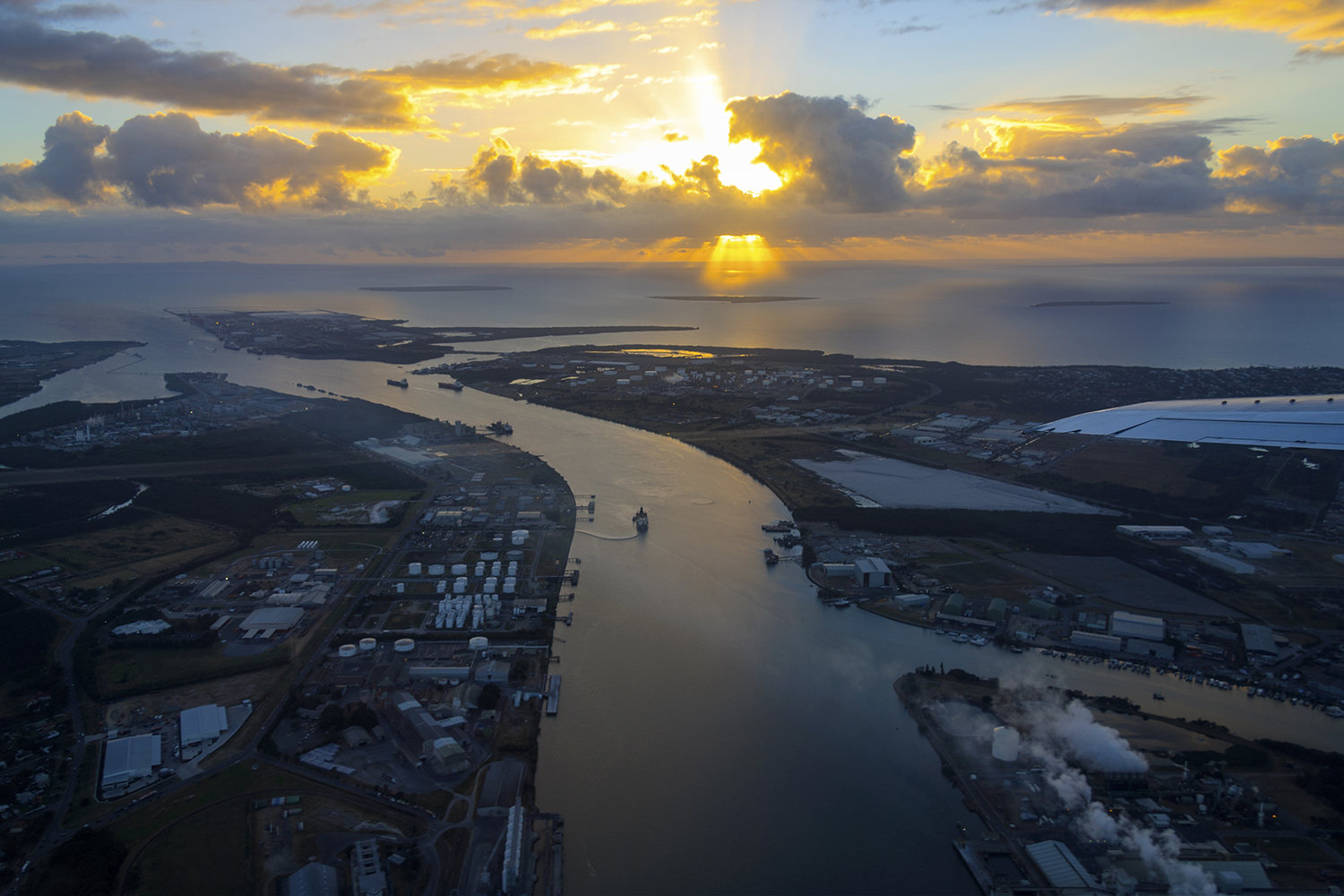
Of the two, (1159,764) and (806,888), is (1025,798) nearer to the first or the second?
(1159,764)

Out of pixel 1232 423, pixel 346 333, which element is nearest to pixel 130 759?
pixel 1232 423

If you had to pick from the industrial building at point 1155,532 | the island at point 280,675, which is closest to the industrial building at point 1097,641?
the industrial building at point 1155,532

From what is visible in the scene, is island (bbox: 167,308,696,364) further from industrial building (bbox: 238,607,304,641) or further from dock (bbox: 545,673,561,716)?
dock (bbox: 545,673,561,716)

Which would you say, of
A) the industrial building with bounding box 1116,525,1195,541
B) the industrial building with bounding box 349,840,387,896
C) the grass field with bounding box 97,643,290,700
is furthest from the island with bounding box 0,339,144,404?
the industrial building with bounding box 1116,525,1195,541

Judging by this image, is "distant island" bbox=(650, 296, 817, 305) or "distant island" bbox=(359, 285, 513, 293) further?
"distant island" bbox=(359, 285, 513, 293)

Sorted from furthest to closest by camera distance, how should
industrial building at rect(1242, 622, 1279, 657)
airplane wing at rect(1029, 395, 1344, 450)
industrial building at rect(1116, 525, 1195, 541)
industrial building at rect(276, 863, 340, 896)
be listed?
1. industrial building at rect(1116, 525, 1195, 541)
2. industrial building at rect(1242, 622, 1279, 657)
3. airplane wing at rect(1029, 395, 1344, 450)
4. industrial building at rect(276, 863, 340, 896)

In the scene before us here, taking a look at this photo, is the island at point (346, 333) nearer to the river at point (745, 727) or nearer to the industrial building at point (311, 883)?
the river at point (745, 727)
